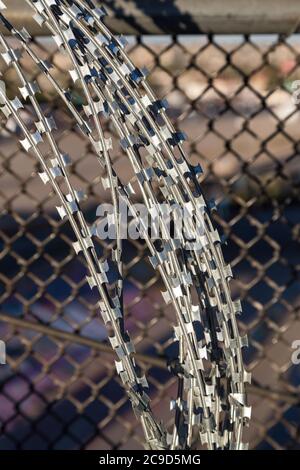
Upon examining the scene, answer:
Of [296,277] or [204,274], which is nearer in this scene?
[204,274]

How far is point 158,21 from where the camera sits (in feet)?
7.55

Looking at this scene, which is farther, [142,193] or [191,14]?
[191,14]

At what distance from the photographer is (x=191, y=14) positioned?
229cm

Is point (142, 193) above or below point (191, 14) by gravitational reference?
below

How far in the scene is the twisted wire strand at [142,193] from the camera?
6.16 feet

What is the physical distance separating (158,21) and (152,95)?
0.45 m

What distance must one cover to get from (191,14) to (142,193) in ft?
2.04

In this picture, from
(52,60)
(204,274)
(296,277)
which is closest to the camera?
(204,274)

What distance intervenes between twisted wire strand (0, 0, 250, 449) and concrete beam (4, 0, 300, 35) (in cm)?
26

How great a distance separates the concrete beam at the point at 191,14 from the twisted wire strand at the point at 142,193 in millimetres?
255

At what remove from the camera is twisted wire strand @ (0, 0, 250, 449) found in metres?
1.88
